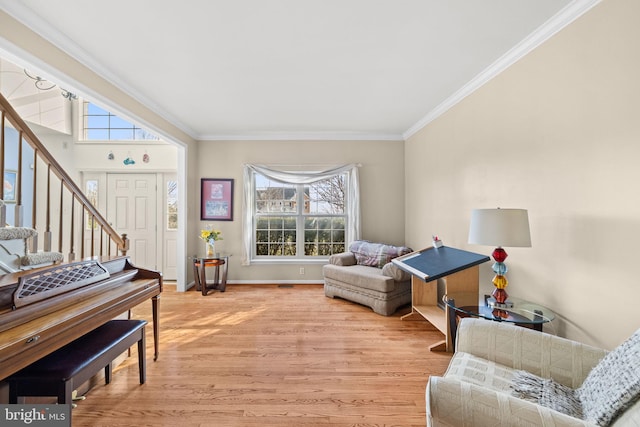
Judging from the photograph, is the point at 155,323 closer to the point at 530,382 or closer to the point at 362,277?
the point at 362,277

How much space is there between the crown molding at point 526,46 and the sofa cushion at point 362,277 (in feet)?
7.31

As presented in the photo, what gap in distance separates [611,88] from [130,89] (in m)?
4.01

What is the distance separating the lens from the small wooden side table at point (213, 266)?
4.09m

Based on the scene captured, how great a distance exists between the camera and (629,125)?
1486mm

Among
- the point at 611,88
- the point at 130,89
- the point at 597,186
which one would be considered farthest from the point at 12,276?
the point at 611,88

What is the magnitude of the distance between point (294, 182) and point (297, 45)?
2.59m

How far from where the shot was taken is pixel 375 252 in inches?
156

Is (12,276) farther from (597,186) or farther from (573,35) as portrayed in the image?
(573,35)

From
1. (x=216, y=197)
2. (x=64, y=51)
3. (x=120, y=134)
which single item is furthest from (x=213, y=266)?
(x=64, y=51)

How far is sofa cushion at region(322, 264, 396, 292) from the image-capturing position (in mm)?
3322

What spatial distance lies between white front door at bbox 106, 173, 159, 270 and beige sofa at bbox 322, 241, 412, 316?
126 inches

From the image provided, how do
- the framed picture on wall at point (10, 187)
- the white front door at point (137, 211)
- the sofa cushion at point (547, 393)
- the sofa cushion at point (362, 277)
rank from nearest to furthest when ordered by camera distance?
1. the sofa cushion at point (547, 393)
2. the sofa cushion at point (362, 277)
3. the framed picture on wall at point (10, 187)
4. the white front door at point (137, 211)

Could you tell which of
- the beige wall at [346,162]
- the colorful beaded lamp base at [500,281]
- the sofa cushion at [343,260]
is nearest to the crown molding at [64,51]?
the beige wall at [346,162]

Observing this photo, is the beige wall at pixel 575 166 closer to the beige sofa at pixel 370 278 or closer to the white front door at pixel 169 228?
the beige sofa at pixel 370 278
